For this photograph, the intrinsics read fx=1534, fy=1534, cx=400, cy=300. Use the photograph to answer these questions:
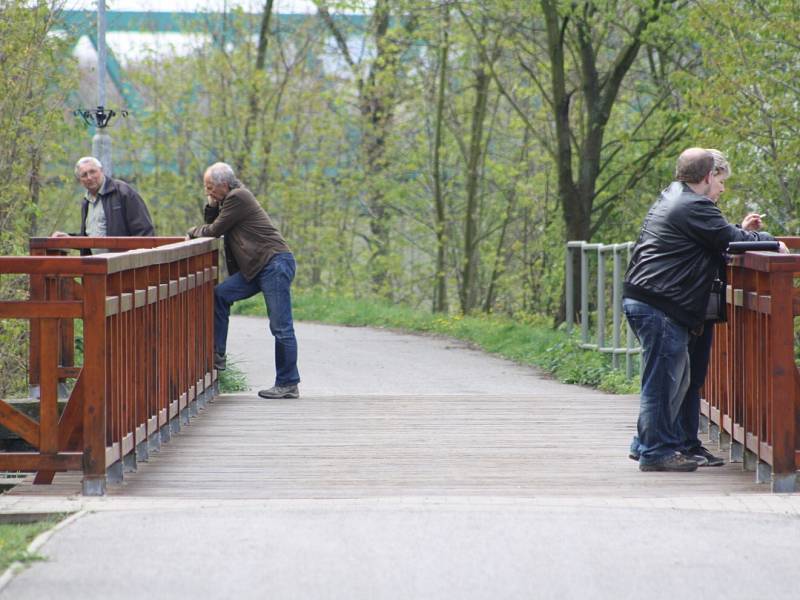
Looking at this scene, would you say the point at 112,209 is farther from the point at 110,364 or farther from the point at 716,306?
the point at 716,306

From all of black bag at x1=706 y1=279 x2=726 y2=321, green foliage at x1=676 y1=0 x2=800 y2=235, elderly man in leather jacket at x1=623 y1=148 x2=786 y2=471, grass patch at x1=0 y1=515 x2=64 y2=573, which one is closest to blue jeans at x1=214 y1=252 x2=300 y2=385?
elderly man in leather jacket at x1=623 y1=148 x2=786 y2=471

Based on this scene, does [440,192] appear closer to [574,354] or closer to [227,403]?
[574,354]

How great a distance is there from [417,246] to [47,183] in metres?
19.0

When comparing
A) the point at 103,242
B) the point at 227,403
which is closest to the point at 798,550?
the point at 227,403

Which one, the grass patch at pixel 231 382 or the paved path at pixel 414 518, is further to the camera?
the grass patch at pixel 231 382

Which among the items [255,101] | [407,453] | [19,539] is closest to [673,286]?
[407,453]

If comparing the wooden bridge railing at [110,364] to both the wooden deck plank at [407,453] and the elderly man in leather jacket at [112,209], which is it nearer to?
the wooden deck plank at [407,453]

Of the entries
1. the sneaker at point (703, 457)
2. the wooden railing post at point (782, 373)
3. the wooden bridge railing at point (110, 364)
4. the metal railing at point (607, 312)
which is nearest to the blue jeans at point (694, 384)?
the sneaker at point (703, 457)

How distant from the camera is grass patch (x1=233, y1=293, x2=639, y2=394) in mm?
15055

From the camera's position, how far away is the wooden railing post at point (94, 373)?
7.24 metres

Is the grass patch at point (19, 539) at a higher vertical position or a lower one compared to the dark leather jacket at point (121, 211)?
lower

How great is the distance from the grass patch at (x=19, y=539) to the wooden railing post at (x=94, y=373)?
61cm

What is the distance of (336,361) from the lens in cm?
1802

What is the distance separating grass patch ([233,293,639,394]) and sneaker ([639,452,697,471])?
4.73m
